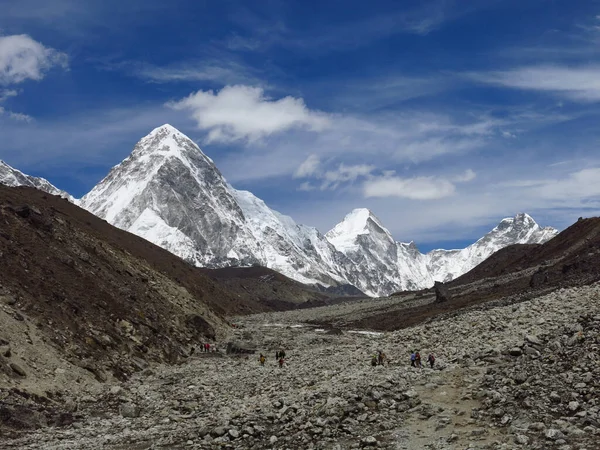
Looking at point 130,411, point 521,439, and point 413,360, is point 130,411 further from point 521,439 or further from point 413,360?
point 521,439

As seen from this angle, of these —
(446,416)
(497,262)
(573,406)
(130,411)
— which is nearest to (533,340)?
(573,406)

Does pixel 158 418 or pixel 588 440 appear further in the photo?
pixel 158 418

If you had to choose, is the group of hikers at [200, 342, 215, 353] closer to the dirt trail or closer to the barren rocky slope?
the barren rocky slope

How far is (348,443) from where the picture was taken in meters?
20.7

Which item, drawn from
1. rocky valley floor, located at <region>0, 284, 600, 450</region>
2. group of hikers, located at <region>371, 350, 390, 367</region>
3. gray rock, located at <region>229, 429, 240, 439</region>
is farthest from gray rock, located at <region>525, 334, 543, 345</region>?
gray rock, located at <region>229, 429, 240, 439</region>

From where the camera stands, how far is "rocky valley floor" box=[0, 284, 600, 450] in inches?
794

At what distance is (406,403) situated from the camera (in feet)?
77.3

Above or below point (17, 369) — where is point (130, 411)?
below

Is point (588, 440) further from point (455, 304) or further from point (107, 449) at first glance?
point (455, 304)

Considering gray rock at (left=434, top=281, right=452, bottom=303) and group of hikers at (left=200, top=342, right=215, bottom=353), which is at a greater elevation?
gray rock at (left=434, top=281, right=452, bottom=303)

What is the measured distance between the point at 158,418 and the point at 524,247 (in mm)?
163312

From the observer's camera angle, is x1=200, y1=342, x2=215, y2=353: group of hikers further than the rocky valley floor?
Yes

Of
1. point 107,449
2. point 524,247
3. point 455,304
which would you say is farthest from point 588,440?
point 524,247

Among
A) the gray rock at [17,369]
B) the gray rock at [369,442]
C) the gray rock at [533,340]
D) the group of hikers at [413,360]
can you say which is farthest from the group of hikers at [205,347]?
the gray rock at [369,442]
